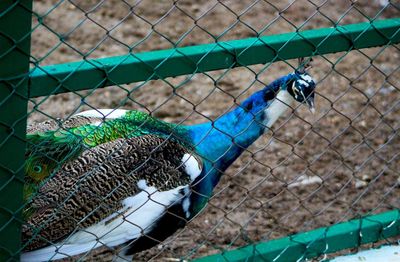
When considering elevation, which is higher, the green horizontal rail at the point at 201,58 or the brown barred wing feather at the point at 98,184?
the green horizontal rail at the point at 201,58

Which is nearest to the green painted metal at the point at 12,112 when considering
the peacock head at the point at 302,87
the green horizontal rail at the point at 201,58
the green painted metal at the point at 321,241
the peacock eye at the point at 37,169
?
the green horizontal rail at the point at 201,58

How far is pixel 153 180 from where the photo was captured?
2.83m

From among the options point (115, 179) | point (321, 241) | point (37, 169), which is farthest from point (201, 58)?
point (321, 241)

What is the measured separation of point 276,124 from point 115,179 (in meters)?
1.80

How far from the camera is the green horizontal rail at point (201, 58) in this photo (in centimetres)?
229

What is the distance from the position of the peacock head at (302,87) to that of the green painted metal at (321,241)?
0.54 metres

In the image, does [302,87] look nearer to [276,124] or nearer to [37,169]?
[37,169]

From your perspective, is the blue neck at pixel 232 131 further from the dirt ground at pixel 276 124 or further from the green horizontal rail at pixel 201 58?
the green horizontal rail at pixel 201 58

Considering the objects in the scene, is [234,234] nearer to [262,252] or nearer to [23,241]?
[262,252]

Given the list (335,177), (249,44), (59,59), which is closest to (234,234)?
(335,177)

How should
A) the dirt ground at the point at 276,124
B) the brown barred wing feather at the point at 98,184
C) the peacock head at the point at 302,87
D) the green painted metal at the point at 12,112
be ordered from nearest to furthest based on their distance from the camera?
1. the green painted metal at the point at 12,112
2. the brown barred wing feather at the point at 98,184
3. the peacock head at the point at 302,87
4. the dirt ground at the point at 276,124

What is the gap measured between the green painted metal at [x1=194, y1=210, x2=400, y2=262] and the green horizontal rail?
0.78 m

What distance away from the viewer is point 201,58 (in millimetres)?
2490

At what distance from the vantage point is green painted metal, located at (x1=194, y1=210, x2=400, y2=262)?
2.96 metres
